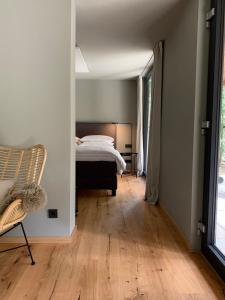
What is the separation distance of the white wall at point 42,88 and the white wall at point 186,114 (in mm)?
1063

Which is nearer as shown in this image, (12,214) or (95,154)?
(12,214)

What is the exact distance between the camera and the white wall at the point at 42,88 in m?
2.19

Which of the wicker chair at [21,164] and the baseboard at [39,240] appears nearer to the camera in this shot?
the wicker chair at [21,164]

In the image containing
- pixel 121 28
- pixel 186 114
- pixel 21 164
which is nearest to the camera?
pixel 21 164

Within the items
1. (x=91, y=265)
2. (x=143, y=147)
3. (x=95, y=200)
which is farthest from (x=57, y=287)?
(x=143, y=147)

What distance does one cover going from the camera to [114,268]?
6.21 feet

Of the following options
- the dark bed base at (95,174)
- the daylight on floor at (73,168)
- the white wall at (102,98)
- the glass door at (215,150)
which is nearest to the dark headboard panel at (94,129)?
the white wall at (102,98)

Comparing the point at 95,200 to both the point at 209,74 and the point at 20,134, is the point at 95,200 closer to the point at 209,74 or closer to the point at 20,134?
the point at 20,134

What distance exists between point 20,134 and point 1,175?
39 centimetres

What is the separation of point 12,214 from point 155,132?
7.46 feet

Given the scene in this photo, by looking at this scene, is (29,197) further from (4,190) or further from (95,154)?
(95,154)

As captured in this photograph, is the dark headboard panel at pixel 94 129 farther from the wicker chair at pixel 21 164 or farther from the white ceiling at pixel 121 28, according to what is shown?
the wicker chair at pixel 21 164

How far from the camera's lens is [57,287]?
164 cm

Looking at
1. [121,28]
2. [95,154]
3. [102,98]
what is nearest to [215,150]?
[121,28]
